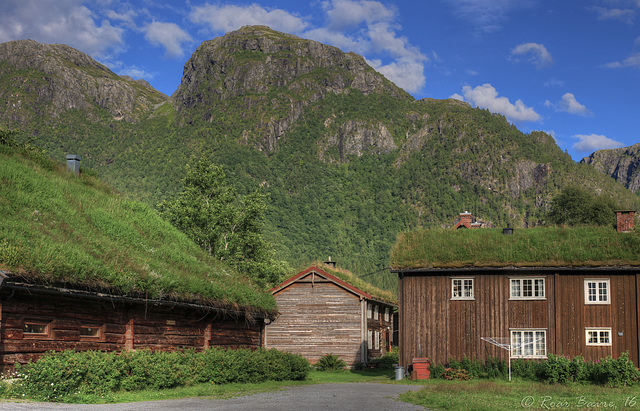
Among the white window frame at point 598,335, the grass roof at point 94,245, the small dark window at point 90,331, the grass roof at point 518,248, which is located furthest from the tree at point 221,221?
the small dark window at point 90,331

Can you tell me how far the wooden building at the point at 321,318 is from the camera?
4388 cm

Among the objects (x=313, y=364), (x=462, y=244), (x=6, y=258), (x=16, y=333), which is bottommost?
(x=313, y=364)

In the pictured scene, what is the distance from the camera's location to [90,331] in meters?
21.2

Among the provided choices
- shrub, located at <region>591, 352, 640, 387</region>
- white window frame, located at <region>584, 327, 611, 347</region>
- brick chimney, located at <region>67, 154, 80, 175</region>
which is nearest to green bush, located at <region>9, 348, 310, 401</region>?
brick chimney, located at <region>67, 154, 80, 175</region>

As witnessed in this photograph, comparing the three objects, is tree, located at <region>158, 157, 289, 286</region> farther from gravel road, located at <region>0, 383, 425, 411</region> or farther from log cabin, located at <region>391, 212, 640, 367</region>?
gravel road, located at <region>0, 383, 425, 411</region>

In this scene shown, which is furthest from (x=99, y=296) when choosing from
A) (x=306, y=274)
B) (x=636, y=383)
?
(x=306, y=274)

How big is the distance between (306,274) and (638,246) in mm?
20218

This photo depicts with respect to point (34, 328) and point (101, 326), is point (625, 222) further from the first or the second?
point (34, 328)

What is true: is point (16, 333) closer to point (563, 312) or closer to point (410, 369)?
point (410, 369)

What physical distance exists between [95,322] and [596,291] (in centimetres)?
2339

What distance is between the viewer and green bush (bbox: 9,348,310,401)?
1723cm

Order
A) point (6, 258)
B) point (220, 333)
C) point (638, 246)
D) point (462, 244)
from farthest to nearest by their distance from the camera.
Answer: point (462, 244) < point (638, 246) < point (220, 333) < point (6, 258)

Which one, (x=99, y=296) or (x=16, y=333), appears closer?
(x=16, y=333)

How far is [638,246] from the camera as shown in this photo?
3312cm
